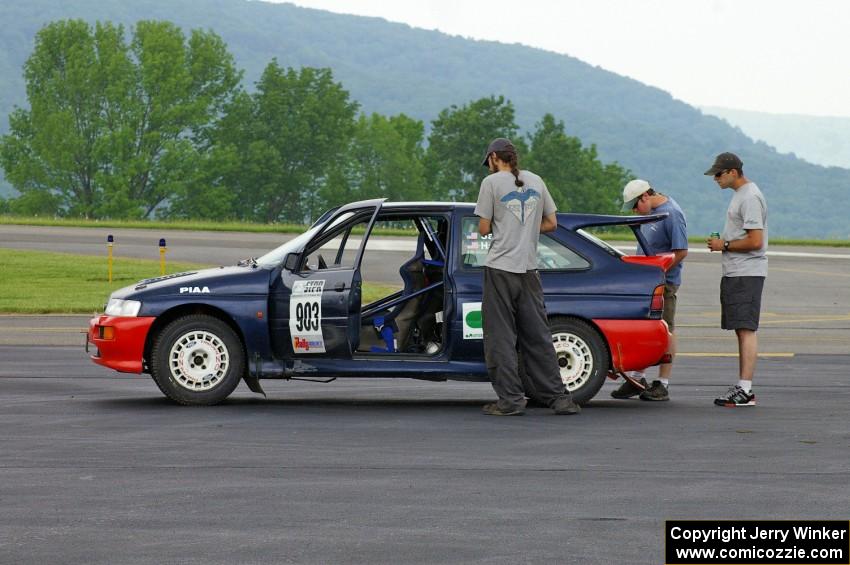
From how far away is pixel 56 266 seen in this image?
31.9 meters

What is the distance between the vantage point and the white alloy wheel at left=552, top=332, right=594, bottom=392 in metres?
10.9

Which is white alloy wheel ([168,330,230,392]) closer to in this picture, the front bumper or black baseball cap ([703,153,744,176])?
the front bumper

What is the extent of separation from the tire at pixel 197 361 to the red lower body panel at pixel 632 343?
2.81 m

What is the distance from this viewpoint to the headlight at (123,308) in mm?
10867

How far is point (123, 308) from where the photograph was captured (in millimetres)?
10930

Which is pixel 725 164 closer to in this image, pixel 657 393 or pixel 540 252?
pixel 540 252

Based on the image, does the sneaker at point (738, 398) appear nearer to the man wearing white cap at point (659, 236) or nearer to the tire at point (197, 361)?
the man wearing white cap at point (659, 236)

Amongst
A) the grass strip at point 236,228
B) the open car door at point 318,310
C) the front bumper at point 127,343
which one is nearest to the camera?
the open car door at point 318,310

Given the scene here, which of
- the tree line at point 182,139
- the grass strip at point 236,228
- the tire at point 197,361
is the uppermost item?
the tree line at point 182,139


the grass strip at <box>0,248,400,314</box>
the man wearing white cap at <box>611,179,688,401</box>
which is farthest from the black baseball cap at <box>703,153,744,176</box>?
the grass strip at <box>0,248,400,314</box>

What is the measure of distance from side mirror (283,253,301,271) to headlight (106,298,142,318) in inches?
45.6

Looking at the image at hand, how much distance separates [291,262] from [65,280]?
62.0ft

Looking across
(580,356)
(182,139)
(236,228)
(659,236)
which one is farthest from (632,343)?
(182,139)

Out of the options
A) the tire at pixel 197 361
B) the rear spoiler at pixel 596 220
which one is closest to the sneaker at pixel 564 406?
the rear spoiler at pixel 596 220
